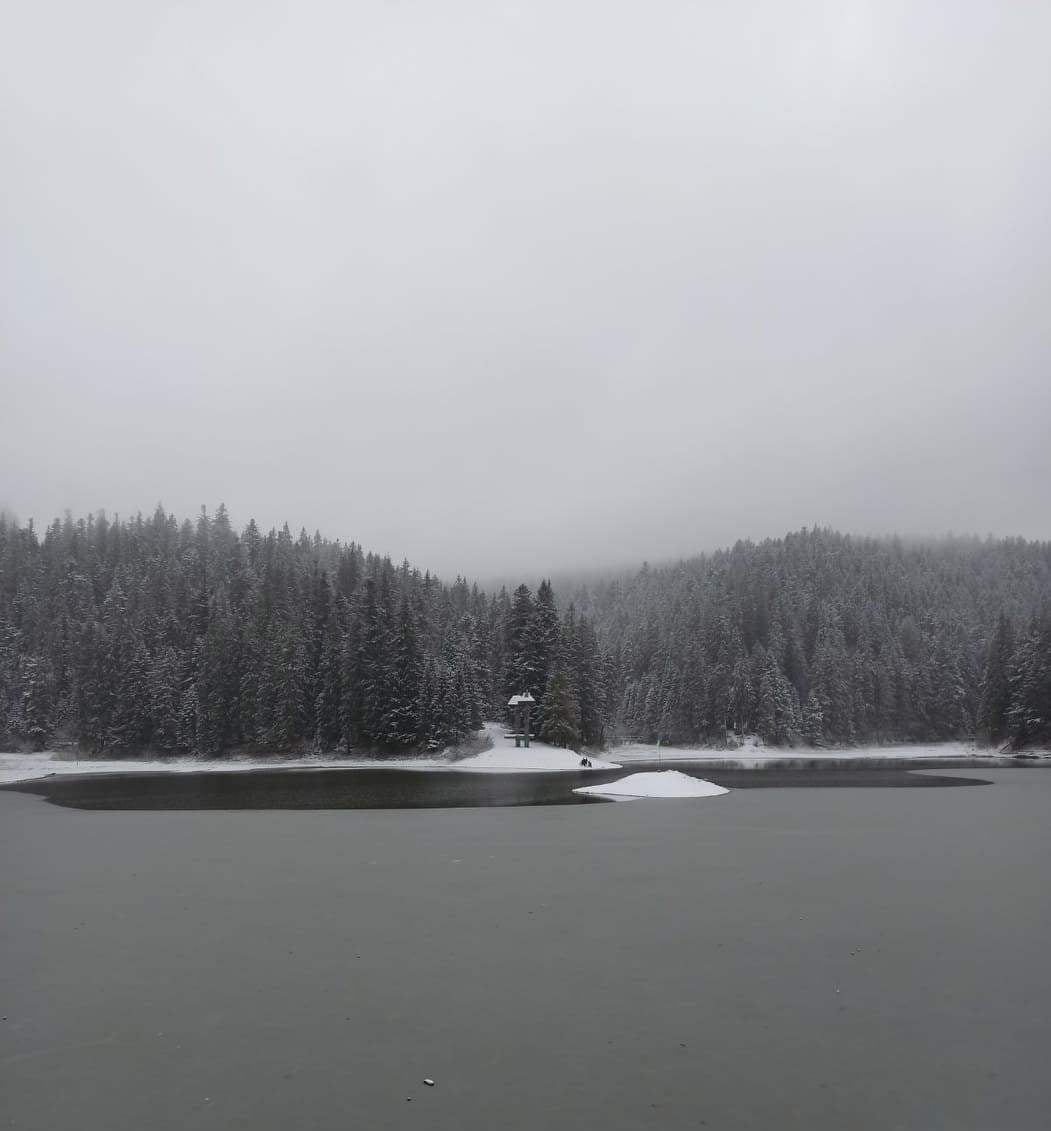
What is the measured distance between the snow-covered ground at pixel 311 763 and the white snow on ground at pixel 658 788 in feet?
70.2

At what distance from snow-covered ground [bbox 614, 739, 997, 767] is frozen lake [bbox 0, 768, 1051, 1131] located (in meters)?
68.0

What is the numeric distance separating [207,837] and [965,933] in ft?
83.6

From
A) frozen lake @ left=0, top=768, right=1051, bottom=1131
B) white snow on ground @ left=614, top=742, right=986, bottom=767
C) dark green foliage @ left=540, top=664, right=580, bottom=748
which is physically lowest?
white snow on ground @ left=614, top=742, right=986, bottom=767

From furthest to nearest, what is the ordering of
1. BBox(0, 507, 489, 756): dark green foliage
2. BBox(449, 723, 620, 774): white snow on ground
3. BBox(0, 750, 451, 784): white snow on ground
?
BBox(0, 507, 489, 756): dark green foliage, BBox(0, 750, 451, 784): white snow on ground, BBox(449, 723, 620, 774): white snow on ground

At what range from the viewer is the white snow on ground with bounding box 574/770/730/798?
46.8 meters

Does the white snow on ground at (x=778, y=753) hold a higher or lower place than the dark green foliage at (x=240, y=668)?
lower

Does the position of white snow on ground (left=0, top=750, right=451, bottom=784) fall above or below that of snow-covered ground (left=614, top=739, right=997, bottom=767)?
above

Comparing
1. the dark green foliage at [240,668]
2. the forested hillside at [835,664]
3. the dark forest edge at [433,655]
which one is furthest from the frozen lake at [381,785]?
the forested hillside at [835,664]

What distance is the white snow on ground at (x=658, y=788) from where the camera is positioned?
46812 millimetres

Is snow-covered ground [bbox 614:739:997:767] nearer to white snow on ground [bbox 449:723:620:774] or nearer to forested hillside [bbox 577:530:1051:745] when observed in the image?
forested hillside [bbox 577:530:1051:745]

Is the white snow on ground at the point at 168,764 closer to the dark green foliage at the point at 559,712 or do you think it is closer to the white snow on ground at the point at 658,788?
the dark green foliage at the point at 559,712

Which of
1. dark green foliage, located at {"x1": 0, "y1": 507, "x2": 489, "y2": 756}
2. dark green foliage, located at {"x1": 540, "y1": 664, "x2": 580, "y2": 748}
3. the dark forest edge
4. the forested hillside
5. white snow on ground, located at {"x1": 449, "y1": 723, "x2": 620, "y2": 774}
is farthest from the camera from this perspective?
the forested hillside

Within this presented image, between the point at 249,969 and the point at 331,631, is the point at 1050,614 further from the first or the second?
the point at 249,969

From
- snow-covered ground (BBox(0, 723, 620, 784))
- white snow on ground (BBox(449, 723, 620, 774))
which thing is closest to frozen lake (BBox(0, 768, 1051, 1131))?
white snow on ground (BBox(449, 723, 620, 774))
